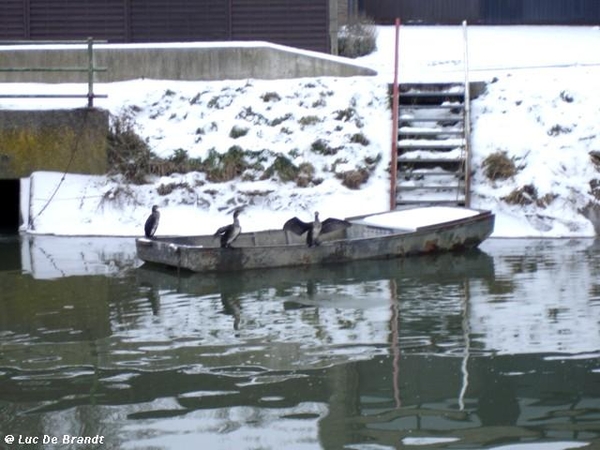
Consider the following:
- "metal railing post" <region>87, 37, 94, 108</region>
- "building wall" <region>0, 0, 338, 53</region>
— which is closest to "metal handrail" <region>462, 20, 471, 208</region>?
"building wall" <region>0, 0, 338, 53</region>

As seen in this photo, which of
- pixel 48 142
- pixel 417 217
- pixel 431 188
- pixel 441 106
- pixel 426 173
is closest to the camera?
pixel 417 217

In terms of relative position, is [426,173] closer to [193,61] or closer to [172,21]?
[193,61]

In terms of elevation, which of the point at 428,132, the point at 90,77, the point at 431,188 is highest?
→ the point at 90,77

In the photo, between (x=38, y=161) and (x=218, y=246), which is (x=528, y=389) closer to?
(x=218, y=246)

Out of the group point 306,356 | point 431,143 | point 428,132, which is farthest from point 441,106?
point 306,356

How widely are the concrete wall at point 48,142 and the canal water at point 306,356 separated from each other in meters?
4.35

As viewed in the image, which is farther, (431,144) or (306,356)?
(431,144)

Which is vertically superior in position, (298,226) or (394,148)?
(394,148)

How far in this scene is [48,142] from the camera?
19.3m

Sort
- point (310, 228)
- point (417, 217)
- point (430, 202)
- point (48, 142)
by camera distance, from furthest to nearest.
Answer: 1. point (48, 142)
2. point (430, 202)
3. point (417, 217)
4. point (310, 228)

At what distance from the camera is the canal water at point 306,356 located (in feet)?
26.5

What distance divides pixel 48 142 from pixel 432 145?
6.63 m

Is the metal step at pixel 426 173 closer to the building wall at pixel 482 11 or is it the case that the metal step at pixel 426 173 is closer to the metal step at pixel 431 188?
the metal step at pixel 431 188

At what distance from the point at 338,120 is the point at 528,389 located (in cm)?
1154
